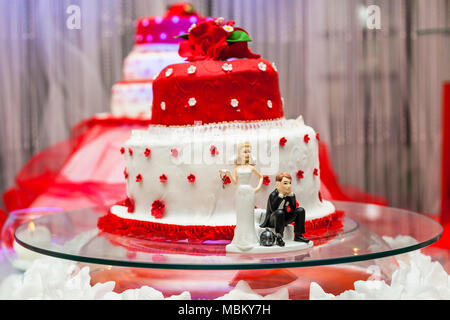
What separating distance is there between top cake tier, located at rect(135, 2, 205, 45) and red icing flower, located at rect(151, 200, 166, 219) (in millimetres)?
2476

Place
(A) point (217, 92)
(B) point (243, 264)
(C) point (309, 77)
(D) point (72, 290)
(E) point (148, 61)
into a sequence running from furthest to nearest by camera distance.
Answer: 1. (C) point (309, 77)
2. (E) point (148, 61)
3. (A) point (217, 92)
4. (D) point (72, 290)
5. (B) point (243, 264)

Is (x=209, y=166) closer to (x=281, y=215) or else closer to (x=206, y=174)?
(x=206, y=174)

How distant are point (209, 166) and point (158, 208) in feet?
1.12

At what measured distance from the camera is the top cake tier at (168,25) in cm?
508

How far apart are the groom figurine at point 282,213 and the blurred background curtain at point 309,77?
3.20 m

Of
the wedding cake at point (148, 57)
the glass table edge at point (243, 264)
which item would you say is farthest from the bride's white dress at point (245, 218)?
the wedding cake at point (148, 57)

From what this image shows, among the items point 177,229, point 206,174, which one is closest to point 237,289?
point 177,229

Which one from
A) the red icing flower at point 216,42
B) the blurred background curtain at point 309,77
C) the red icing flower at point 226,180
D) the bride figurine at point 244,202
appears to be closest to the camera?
the bride figurine at point 244,202

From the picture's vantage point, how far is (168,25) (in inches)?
201

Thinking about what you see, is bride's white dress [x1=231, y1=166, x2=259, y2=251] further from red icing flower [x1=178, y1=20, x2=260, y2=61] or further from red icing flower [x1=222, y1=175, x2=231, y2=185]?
red icing flower [x1=178, y1=20, x2=260, y2=61]

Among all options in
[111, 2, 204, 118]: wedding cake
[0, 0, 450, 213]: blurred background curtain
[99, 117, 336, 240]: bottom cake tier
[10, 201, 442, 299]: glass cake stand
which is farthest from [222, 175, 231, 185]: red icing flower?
[0, 0, 450, 213]: blurred background curtain

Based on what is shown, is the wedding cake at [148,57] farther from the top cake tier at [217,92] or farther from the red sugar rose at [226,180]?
the red sugar rose at [226,180]

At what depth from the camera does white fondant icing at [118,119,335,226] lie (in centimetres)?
280
